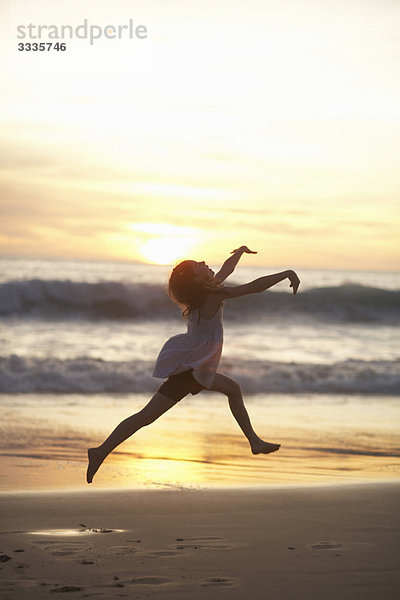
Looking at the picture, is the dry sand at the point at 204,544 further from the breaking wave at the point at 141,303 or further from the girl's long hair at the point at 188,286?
the breaking wave at the point at 141,303

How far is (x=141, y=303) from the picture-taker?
29172 mm

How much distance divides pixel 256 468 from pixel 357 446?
1.77 metres

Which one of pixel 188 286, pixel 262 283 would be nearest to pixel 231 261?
pixel 188 286

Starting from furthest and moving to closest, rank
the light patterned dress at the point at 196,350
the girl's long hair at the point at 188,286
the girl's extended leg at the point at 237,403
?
the girl's extended leg at the point at 237,403 < the light patterned dress at the point at 196,350 < the girl's long hair at the point at 188,286

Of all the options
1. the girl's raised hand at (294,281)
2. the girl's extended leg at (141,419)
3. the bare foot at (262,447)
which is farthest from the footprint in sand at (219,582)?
the girl's raised hand at (294,281)

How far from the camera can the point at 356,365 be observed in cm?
1884

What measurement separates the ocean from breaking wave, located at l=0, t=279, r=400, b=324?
61 millimetres

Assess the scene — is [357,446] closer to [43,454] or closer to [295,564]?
[43,454]

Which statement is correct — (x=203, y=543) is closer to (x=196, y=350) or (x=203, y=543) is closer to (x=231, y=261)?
(x=196, y=350)

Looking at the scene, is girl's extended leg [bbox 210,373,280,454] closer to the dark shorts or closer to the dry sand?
the dark shorts

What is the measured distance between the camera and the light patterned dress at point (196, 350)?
580 centimetres

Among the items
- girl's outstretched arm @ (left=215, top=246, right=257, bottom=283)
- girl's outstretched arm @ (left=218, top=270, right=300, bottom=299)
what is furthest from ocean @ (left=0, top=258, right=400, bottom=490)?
girl's outstretched arm @ (left=218, top=270, right=300, bottom=299)

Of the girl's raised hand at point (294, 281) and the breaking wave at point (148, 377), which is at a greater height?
the girl's raised hand at point (294, 281)

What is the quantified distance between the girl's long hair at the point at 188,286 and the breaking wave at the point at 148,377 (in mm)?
9493
